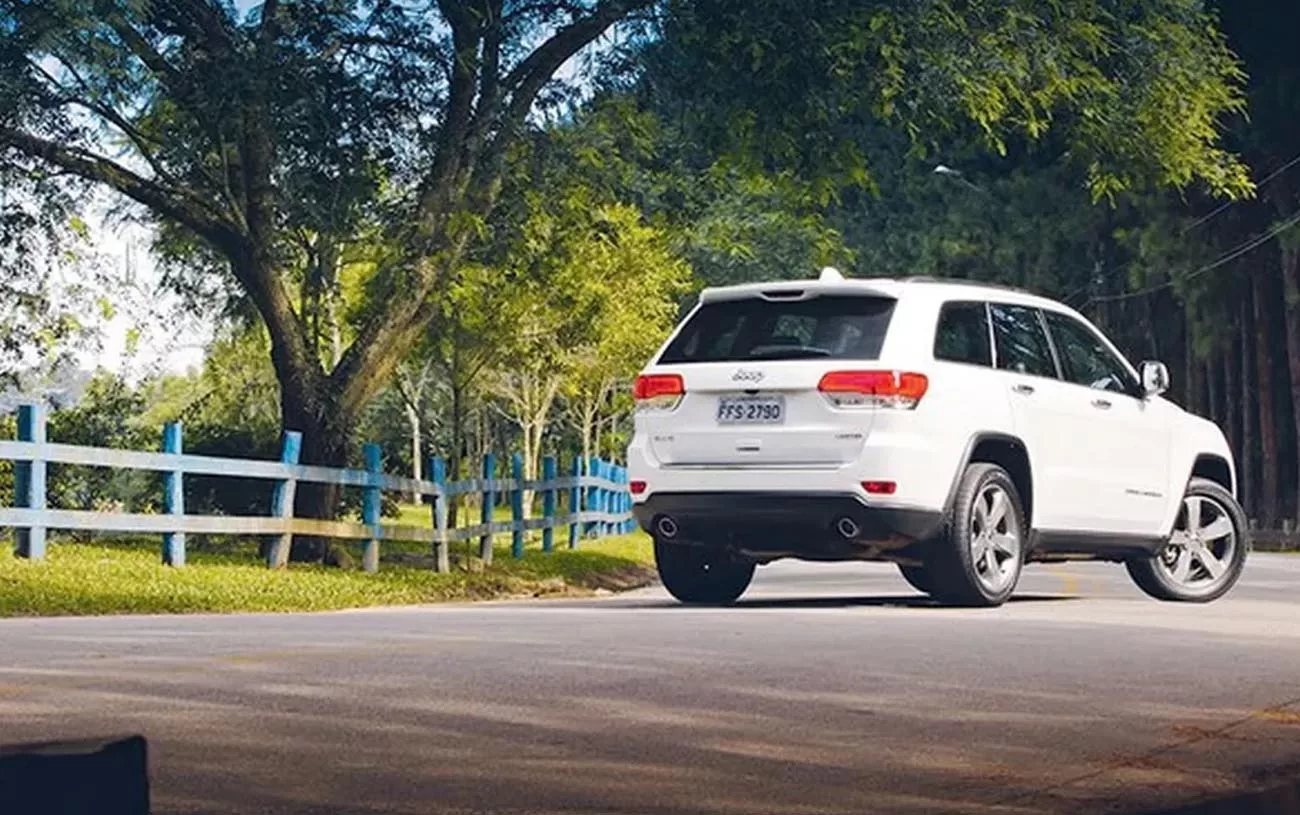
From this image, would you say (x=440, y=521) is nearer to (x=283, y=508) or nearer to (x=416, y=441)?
(x=283, y=508)

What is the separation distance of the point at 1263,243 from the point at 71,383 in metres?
23.2

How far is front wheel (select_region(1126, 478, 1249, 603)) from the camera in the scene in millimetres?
18906

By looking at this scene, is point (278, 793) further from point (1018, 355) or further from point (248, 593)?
point (248, 593)

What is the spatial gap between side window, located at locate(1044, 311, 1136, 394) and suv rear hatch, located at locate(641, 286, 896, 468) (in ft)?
7.58

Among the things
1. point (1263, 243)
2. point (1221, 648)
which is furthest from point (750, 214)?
point (1221, 648)

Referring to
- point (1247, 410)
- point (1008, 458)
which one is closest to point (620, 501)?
point (1247, 410)

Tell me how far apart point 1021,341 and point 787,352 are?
7.01 ft

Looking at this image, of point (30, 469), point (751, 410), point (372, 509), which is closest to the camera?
point (751, 410)

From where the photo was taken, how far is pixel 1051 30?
90.9ft

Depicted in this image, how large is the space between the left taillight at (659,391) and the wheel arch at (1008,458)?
1851 mm

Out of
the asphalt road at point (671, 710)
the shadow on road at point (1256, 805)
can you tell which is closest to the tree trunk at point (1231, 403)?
the asphalt road at point (671, 710)

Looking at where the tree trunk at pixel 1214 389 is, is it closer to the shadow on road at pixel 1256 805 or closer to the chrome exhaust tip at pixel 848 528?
the chrome exhaust tip at pixel 848 528

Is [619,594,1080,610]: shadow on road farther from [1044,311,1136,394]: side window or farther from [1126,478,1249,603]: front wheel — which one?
[1044,311,1136,394]: side window

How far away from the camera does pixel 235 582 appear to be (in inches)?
883
